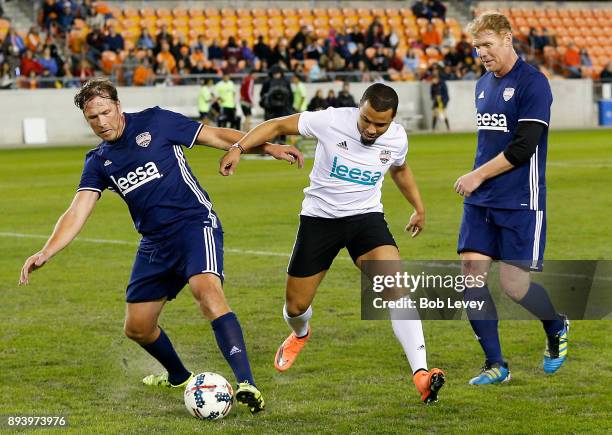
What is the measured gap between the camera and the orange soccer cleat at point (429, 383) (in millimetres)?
6434

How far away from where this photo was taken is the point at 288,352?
7633 mm

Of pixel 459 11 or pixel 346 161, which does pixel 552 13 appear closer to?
pixel 459 11

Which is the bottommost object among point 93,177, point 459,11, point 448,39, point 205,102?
point 205,102

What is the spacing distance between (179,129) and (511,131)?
1970 millimetres

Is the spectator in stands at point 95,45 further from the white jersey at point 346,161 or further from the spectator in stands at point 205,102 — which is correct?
the white jersey at point 346,161

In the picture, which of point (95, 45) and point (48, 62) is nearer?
point (48, 62)

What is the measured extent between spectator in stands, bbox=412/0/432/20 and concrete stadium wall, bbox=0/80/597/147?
5.19 meters

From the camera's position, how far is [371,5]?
45.0 meters

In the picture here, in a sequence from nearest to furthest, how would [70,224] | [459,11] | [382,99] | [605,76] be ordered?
[382,99], [70,224], [605,76], [459,11]

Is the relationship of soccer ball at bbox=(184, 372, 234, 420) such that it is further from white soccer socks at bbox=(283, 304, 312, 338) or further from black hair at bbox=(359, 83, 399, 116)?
black hair at bbox=(359, 83, 399, 116)

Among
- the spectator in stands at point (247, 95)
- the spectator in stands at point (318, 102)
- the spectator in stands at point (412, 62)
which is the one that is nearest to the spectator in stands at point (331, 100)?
the spectator in stands at point (318, 102)

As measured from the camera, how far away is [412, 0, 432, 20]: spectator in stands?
43875 mm

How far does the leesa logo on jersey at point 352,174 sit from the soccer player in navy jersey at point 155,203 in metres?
0.35

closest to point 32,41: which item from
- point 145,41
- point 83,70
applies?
point 83,70
